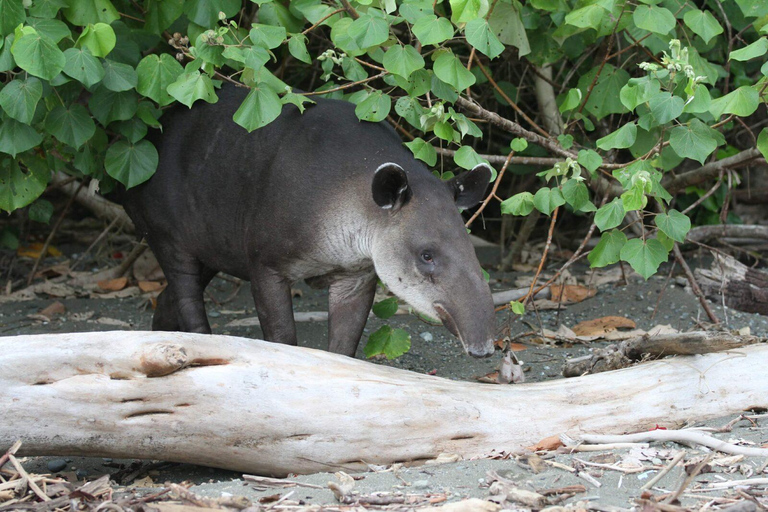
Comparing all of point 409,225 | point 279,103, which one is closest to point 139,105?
point 279,103

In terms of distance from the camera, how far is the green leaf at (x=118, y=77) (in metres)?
4.85

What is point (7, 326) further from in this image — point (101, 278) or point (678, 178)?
point (678, 178)

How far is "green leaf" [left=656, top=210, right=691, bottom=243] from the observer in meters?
4.80

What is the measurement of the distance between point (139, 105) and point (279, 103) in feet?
3.53

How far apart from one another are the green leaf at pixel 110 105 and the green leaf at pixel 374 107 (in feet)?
4.45

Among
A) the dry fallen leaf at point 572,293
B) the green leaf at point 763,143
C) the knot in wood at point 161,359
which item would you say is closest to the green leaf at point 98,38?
the knot in wood at point 161,359

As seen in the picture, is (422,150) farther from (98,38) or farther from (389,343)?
(98,38)

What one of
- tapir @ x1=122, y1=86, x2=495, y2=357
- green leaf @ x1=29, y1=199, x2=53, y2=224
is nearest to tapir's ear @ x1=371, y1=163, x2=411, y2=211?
tapir @ x1=122, y1=86, x2=495, y2=357

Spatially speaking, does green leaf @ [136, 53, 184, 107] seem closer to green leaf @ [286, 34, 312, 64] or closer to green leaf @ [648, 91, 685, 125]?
green leaf @ [286, 34, 312, 64]

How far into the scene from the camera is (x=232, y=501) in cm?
322

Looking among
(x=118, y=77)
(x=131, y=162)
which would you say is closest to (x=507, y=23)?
(x=118, y=77)

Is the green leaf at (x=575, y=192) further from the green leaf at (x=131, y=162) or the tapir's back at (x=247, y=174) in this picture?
the green leaf at (x=131, y=162)

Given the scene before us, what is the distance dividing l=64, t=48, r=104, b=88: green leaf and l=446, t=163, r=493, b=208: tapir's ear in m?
1.98

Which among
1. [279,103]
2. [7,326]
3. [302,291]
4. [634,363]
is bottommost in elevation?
[302,291]
